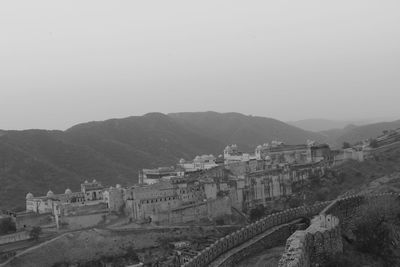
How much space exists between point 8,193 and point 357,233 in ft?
131

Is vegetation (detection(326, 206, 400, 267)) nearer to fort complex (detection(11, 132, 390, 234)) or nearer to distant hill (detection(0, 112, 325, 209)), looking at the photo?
fort complex (detection(11, 132, 390, 234))

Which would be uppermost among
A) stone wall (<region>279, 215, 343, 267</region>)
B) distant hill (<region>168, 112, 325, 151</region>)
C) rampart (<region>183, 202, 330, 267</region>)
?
distant hill (<region>168, 112, 325, 151</region>)

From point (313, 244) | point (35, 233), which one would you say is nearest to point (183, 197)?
point (35, 233)

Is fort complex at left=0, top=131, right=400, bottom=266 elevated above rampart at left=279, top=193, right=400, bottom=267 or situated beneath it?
situated beneath

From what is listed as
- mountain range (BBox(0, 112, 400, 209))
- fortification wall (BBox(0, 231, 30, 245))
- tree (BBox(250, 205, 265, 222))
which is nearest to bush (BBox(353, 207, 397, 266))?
tree (BBox(250, 205, 265, 222))

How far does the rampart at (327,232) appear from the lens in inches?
405

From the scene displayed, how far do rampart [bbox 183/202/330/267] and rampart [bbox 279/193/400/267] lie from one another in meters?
0.82

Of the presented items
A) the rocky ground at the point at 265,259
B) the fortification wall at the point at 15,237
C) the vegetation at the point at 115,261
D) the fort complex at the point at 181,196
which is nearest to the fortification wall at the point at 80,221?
the fort complex at the point at 181,196

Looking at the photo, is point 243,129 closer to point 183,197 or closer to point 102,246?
point 183,197

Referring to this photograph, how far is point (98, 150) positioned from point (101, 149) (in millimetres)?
748

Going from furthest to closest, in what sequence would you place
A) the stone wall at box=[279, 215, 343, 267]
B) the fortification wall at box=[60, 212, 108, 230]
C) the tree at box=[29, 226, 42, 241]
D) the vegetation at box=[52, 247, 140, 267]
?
the fortification wall at box=[60, 212, 108, 230] → the tree at box=[29, 226, 42, 241] → the vegetation at box=[52, 247, 140, 267] → the stone wall at box=[279, 215, 343, 267]

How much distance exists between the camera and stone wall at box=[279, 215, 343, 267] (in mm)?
10047

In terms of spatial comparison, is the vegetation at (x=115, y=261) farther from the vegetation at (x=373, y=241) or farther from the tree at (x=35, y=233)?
the vegetation at (x=373, y=241)

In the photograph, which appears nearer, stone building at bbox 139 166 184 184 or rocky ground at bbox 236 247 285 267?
rocky ground at bbox 236 247 285 267
